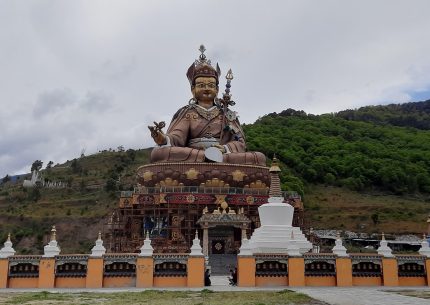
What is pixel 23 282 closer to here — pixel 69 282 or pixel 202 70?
pixel 69 282

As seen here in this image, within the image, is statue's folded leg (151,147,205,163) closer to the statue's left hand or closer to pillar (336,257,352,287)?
the statue's left hand

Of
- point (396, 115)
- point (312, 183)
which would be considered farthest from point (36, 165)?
point (396, 115)

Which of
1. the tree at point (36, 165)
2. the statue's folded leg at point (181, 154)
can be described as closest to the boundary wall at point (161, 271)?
the statue's folded leg at point (181, 154)

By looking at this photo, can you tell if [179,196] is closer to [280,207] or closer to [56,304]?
[280,207]

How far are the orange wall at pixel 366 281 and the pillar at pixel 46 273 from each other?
10.3m

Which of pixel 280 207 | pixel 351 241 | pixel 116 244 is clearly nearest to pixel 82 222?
pixel 116 244

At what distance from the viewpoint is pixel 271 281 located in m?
16.9

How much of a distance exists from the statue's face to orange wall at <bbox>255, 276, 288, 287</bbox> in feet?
71.5

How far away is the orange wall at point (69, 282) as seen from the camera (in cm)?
1689

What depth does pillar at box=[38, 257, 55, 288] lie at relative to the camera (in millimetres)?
16828

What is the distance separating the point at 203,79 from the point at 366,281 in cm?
2304

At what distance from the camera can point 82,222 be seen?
55.7 m

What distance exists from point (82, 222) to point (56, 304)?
4598cm

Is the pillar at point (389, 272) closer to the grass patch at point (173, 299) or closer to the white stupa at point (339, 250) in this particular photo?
the white stupa at point (339, 250)
